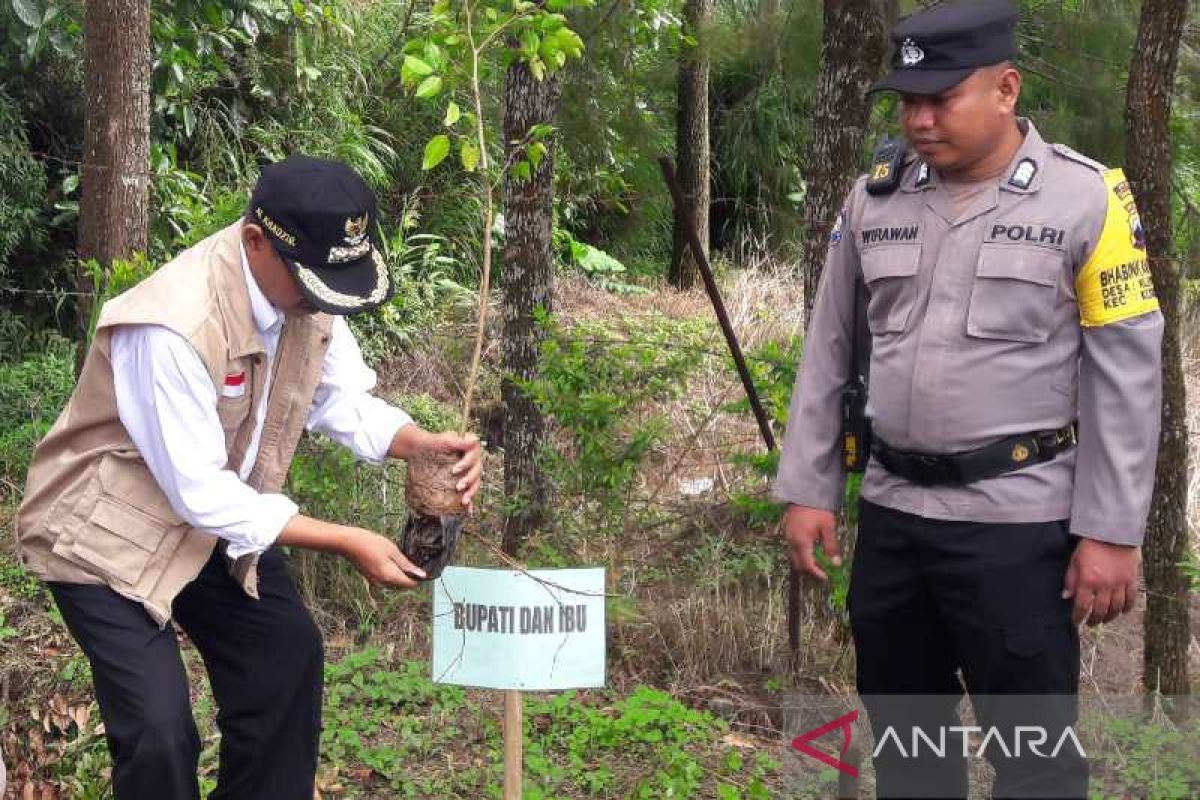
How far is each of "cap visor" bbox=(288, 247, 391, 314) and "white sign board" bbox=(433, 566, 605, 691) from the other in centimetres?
75

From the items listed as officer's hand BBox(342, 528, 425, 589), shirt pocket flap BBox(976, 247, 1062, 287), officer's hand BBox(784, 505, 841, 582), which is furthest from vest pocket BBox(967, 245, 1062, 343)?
officer's hand BBox(342, 528, 425, 589)

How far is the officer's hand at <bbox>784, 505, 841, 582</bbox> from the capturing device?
336 cm

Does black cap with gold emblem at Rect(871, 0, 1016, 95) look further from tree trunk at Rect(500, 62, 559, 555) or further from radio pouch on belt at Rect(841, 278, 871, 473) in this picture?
tree trunk at Rect(500, 62, 559, 555)

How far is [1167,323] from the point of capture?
4430 millimetres

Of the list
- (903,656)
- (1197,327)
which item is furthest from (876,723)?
(1197,327)

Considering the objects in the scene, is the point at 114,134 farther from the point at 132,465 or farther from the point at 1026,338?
the point at 1026,338

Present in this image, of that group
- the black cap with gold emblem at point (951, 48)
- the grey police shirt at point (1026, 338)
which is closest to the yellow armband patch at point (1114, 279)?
the grey police shirt at point (1026, 338)

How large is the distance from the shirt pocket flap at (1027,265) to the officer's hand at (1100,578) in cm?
55

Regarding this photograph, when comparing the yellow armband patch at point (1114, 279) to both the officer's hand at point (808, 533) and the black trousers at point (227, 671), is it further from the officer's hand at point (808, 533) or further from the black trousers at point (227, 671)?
the black trousers at point (227, 671)

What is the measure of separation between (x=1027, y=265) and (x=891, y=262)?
0.30m

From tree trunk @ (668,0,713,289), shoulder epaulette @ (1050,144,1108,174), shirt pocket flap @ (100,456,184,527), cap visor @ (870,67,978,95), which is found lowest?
shirt pocket flap @ (100,456,184,527)

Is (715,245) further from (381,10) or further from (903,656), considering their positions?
(903,656)

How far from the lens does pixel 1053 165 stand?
10.0 feet

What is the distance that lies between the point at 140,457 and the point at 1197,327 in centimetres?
762
